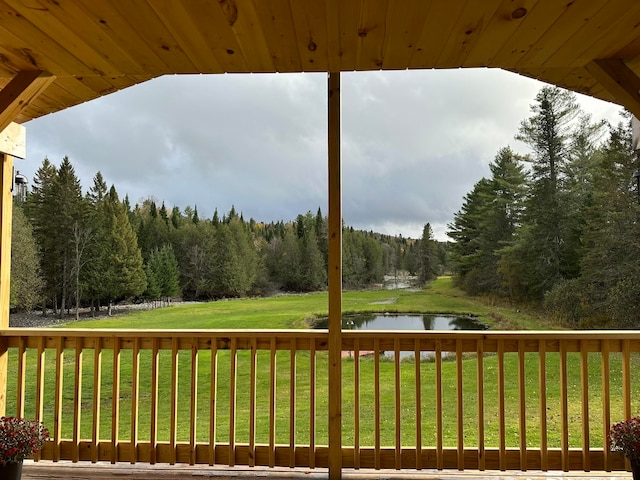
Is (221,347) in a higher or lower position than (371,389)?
higher

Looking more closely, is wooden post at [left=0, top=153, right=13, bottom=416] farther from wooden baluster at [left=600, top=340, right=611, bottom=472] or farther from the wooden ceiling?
wooden baluster at [left=600, top=340, right=611, bottom=472]

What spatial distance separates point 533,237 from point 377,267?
1.31 meters

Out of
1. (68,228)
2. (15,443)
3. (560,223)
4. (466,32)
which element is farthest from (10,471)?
(560,223)

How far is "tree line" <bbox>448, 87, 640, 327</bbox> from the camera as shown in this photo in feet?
11.8

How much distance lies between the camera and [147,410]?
11.0ft

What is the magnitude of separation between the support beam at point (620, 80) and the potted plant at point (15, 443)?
3634 mm

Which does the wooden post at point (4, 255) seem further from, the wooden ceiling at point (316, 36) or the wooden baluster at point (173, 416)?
the wooden baluster at point (173, 416)

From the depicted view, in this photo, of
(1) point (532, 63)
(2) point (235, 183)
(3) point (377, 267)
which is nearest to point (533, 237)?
(3) point (377, 267)

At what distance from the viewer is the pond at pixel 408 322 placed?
10.4 feet

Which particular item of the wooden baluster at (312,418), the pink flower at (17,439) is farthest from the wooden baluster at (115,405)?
the wooden baluster at (312,418)

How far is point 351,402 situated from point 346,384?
14 centimetres

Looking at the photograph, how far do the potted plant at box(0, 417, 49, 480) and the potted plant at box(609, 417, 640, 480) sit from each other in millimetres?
3233

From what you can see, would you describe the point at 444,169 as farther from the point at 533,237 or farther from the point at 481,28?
the point at 481,28

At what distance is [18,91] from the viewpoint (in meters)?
2.37
